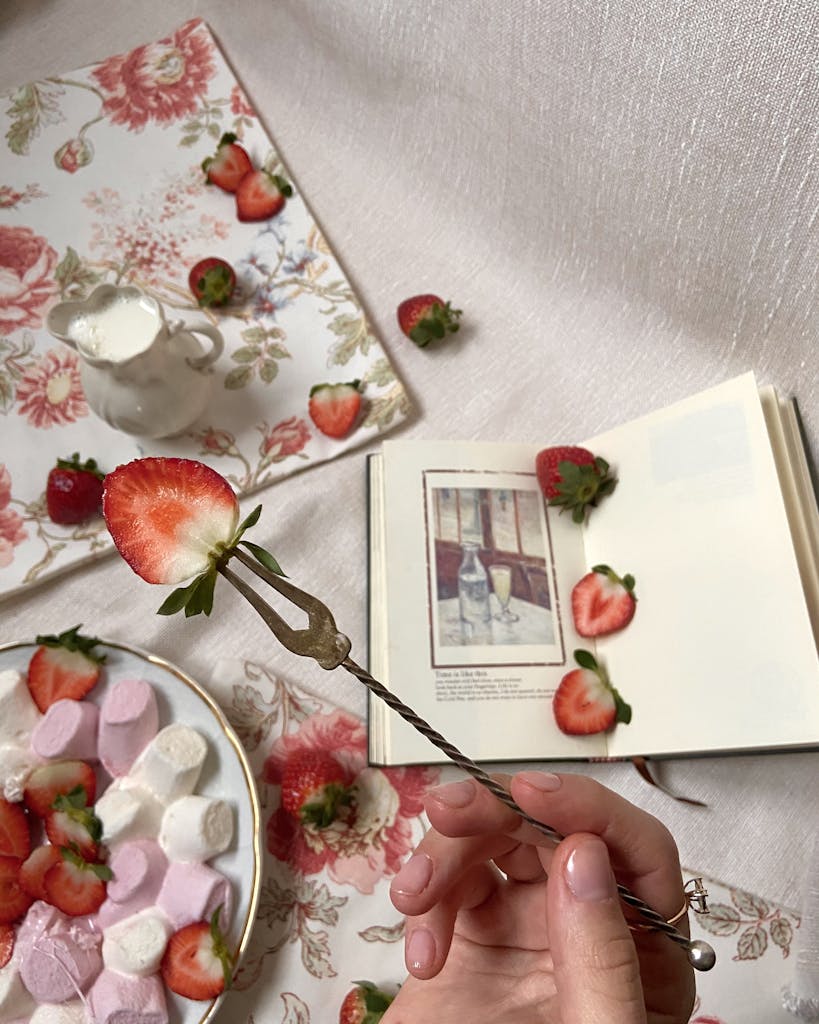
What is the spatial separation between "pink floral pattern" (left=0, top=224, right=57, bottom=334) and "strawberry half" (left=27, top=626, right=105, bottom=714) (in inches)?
14.7

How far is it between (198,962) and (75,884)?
11 cm

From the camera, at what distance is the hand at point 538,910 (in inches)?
17.9

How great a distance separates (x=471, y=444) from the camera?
33.7 inches

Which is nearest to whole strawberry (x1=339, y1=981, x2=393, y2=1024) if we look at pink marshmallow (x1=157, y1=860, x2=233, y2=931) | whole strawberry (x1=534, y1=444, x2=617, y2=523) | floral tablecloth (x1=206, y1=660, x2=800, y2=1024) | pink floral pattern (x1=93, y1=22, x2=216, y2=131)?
floral tablecloth (x1=206, y1=660, x2=800, y2=1024)

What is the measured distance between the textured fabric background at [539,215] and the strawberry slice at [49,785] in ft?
0.44

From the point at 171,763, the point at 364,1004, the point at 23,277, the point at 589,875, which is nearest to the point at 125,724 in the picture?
the point at 171,763

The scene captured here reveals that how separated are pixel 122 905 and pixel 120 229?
0.69m

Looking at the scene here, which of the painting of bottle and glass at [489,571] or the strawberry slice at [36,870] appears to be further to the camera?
the painting of bottle and glass at [489,571]

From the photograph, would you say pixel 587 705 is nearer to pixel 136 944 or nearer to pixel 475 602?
pixel 475 602

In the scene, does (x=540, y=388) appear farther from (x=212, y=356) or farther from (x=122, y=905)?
(x=122, y=905)

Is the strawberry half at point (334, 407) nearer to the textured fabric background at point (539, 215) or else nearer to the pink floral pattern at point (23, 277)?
the textured fabric background at point (539, 215)

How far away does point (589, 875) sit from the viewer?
0.46 m

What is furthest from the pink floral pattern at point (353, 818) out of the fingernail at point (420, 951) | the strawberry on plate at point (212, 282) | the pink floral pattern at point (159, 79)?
the pink floral pattern at point (159, 79)

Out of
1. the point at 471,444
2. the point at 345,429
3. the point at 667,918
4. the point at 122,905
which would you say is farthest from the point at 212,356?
the point at 667,918
